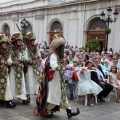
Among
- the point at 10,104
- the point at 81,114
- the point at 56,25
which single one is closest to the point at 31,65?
the point at 10,104

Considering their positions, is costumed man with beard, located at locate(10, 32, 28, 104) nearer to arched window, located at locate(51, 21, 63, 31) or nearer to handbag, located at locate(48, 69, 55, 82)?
handbag, located at locate(48, 69, 55, 82)

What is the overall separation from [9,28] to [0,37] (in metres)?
27.2

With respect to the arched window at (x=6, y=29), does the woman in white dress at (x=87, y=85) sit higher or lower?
lower

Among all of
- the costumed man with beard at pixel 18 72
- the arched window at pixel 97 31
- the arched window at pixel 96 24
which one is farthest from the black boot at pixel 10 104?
the arched window at pixel 96 24

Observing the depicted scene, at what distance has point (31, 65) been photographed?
5.81 meters

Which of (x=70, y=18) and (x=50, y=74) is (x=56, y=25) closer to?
(x=70, y=18)

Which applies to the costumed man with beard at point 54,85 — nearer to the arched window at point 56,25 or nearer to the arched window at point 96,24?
the arched window at point 96,24

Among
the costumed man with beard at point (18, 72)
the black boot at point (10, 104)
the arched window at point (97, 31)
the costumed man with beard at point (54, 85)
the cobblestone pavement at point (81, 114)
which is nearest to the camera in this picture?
the costumed man with beard at point (54, 85)

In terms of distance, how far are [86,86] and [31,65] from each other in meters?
1.57

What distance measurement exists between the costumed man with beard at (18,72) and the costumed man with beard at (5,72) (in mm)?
182

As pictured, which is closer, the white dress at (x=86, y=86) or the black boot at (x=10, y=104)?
the black boot at (x=10, y=104)

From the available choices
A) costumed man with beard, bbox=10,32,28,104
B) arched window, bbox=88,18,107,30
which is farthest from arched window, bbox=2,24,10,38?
costumed man with beard, bbox=10,32,28,104

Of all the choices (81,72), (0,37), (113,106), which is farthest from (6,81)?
(113,106)

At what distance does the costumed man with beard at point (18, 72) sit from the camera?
554cm
